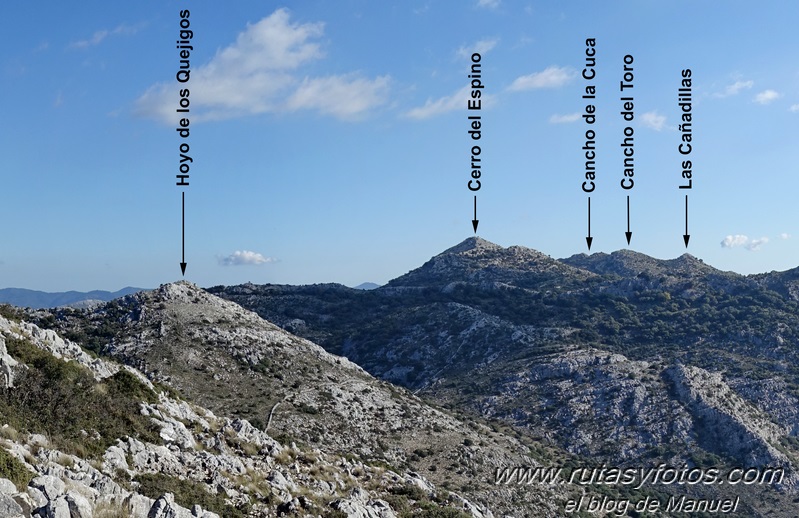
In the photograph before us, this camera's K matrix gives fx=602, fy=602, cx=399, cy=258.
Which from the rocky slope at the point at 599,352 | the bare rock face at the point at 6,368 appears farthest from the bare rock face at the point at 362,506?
the rocky slope at the point at 599,352

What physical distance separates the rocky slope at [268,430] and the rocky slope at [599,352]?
1539 cm

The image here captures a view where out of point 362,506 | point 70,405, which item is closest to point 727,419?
point 362,506

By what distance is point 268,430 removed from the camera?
182ft

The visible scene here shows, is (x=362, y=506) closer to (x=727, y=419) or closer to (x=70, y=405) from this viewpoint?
(x=70, y=405)

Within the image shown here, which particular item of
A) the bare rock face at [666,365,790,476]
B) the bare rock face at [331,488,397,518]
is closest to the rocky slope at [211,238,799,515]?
the bare rock face at [666,365,790,476]

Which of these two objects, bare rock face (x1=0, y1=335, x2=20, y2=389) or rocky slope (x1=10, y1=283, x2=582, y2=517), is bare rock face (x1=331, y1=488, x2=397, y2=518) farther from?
bare rock face (x1=0, y1=335, x2=20, y2=389)

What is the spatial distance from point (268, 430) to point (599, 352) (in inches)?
2643

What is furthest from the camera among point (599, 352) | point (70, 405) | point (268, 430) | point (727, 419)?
point (599, 352)

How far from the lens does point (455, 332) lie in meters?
126

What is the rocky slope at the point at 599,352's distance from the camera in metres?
80.2

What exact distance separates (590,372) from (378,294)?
3169 inches

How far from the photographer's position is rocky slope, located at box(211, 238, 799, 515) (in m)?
80.2

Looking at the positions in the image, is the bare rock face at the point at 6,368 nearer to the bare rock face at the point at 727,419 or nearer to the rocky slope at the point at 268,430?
the rocky slope at the point at 268,430

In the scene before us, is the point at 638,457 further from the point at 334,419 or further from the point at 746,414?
the point at 334,419
